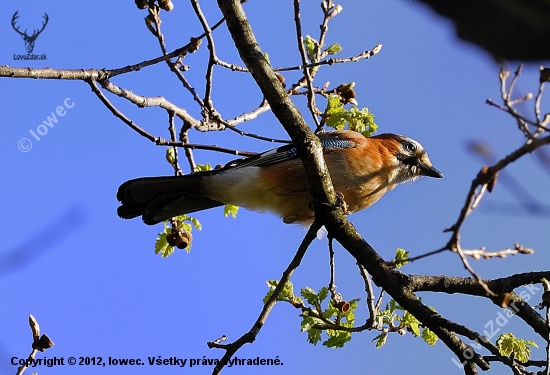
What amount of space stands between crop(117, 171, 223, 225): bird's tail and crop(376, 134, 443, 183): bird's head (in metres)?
1.83

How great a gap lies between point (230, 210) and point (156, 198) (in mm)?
723

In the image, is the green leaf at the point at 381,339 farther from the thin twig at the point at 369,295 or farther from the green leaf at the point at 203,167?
the green leaf at the point at 203,167

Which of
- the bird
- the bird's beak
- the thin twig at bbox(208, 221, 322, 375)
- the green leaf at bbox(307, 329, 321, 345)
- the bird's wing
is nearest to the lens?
the thin twig at bbox(208, 221, 322, 375)

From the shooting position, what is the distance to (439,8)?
4.28ft

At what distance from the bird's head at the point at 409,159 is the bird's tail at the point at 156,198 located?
72.1 inches

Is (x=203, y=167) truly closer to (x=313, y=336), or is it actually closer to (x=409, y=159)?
(x=313, y=336)

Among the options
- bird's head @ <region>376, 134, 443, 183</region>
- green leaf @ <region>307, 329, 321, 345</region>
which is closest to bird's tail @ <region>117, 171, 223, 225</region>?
green leaf @ <region>307, 329, 321, 345</region>

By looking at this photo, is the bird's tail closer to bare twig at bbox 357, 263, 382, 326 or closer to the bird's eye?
bare twig at bbox 357, 263, 382, 326

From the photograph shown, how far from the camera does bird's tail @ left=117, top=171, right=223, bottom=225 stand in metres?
4.91

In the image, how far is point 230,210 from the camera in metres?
5.34

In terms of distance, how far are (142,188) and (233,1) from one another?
80.3 inches

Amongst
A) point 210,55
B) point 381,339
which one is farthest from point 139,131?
point 381,339

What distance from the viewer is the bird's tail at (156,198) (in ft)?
16.1

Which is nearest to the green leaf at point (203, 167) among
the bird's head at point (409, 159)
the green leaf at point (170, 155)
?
the green leaf at point (170, 155)
